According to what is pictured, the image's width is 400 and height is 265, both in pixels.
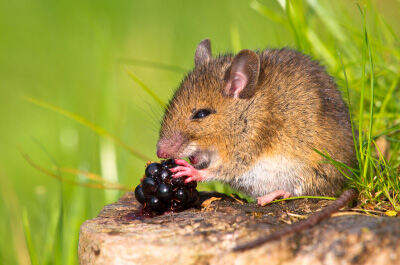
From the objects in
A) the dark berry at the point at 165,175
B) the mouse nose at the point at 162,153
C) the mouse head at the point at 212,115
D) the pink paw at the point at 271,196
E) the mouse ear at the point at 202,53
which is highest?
the mouse ear at the point at 202,53


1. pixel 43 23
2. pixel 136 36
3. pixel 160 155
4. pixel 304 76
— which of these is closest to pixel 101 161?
pixel 160 155

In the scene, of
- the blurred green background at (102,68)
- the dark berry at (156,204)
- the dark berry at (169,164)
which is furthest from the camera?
the blurred green background at (102,68)

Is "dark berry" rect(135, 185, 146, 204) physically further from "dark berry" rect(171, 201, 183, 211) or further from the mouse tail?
the mouse tail

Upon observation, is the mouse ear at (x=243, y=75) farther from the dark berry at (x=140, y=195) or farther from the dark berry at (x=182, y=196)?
the dark berry at (x=140, y=195)

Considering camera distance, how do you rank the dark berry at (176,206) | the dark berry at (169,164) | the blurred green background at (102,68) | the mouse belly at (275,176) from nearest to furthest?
the dark berry at (176,206) < the dark berry at (169,164) < the mouse belly at (275,176) < the blurred green background at (102,68)

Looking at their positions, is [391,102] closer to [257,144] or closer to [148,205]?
[257,144]

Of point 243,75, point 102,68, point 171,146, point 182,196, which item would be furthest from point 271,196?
point 102,68

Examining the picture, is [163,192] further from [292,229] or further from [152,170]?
[292,229]

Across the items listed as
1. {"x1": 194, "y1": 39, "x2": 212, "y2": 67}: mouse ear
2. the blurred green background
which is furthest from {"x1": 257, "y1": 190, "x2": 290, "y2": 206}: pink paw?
{"x1": 194, "y1": 39, "x2": 212, "y2": 67}: mouse ear

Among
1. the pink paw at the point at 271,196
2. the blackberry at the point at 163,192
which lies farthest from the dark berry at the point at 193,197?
the pink paw at the point at 271,196
